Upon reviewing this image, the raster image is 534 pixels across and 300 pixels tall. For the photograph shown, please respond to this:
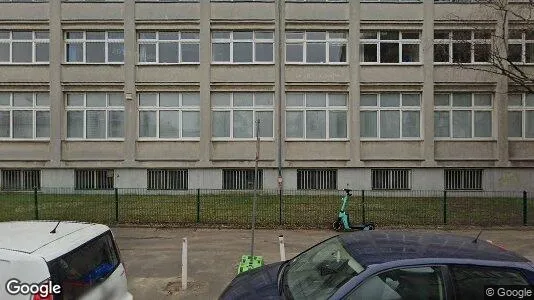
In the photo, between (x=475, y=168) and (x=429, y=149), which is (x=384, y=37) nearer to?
(x=429, y=149)

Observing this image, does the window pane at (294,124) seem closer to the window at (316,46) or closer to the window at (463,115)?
the window at (316,46)

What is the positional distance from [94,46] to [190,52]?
468 cm

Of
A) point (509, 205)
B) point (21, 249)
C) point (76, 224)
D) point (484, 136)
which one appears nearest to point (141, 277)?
point (76, 224)

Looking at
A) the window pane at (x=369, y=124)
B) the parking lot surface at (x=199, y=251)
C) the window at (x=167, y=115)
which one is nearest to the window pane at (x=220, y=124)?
the window at (x=167, y=115)

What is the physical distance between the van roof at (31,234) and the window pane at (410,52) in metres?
18.9

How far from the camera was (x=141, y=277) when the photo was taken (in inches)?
293

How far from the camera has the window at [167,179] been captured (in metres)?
20.2

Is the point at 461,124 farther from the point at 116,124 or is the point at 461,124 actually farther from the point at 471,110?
the point at 116,124

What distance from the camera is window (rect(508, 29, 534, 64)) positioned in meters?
20.3

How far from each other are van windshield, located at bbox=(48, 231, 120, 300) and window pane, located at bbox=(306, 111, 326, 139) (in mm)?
16352

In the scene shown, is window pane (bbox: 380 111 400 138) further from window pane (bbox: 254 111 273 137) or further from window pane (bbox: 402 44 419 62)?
window pane (bbox: 254 111 273 137)

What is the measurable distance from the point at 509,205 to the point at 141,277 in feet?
40.9

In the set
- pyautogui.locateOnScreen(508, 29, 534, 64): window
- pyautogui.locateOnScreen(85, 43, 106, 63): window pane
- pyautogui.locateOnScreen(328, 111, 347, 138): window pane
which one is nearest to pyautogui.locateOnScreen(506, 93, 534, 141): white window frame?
pyautogui.locateOnScreen(508, 29, 534, 64): window

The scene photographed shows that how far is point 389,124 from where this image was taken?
67.2 ft
